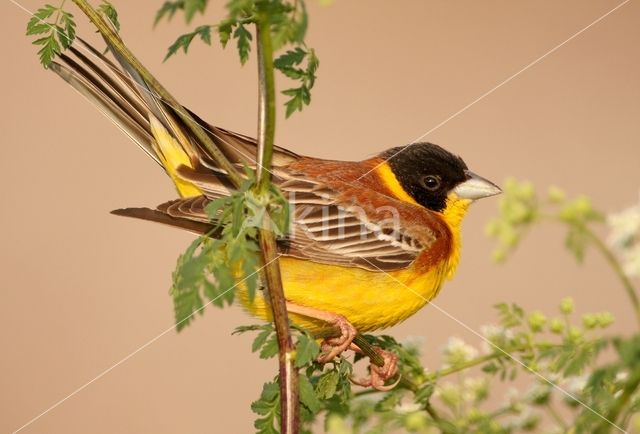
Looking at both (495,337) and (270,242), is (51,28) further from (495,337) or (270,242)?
(495,337)

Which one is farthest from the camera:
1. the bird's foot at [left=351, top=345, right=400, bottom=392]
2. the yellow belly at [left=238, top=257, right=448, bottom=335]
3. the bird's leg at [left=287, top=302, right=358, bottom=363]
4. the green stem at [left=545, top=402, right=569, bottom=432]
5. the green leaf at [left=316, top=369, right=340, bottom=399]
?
the yellow belly at [left=238, top=257, right=448, bottom=335]

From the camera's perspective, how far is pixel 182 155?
311 cm

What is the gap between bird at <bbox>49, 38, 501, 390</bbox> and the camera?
9.59ft

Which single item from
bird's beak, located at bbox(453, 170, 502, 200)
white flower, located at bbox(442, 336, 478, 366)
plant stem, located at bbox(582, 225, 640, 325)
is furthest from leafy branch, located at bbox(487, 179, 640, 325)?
bird's beak, located at bbox(453, 170, 502, 200)

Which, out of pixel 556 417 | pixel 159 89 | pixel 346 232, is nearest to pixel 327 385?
pixel 556 417

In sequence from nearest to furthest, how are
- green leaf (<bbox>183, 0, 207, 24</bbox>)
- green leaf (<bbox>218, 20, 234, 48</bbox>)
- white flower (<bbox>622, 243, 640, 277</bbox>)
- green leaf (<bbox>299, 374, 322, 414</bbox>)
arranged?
white flower (<bbox>622, 243, 640, 277</bbox>) → green leaf (<bbox>183, 0, 207, 24</bbox>) → green leaf (<bbox>299, 374, 322, 414</bbox>) → green leaf (<bbox>218, 20, 234, 48</bbox>)

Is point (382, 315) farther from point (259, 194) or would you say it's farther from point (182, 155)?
point (259, 194)

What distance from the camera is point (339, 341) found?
2934mm

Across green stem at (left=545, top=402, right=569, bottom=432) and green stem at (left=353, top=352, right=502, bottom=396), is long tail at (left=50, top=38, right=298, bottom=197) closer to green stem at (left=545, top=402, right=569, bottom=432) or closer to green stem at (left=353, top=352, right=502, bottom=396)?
green stem at (left=353, top=352, right=502, bottom=396)

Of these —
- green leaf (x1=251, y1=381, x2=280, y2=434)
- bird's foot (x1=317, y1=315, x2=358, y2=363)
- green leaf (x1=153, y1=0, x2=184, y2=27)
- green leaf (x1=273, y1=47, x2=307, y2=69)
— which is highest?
green leaf (x1=153, y1=0, x2=184, y2=27)

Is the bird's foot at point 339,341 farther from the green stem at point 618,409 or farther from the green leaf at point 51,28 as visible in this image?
the green stem at point 618,409

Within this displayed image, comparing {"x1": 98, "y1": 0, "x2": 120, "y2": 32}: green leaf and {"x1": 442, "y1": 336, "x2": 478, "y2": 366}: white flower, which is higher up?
{"x1": 98, "y1": 0, "x2": 120, "y2": 32}: green leaf

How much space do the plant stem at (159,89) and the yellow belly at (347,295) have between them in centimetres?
132

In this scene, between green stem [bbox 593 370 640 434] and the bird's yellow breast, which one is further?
the bird's yellow breast
